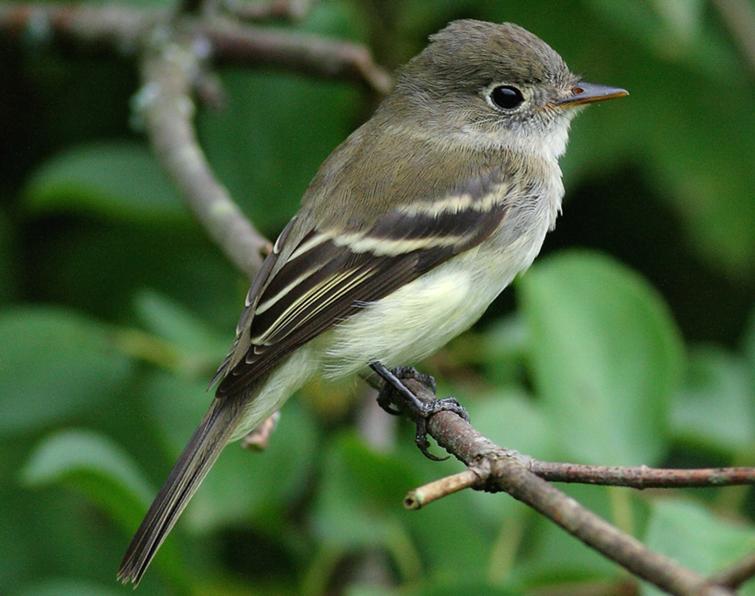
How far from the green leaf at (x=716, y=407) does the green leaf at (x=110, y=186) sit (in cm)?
168

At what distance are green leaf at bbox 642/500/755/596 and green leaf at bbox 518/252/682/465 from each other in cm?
50

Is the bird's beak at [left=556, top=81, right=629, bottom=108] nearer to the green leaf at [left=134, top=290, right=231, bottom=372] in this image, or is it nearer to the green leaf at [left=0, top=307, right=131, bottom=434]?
the green leaf at [left=134, top=290, right=231, bottom=372]

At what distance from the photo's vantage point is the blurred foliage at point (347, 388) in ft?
9.46

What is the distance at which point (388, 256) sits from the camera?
9.61 feet

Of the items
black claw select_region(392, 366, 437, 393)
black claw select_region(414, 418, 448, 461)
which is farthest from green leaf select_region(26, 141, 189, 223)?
black claw select_region(414, 418, 448, 461)

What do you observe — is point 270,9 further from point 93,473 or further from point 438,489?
point 438,489

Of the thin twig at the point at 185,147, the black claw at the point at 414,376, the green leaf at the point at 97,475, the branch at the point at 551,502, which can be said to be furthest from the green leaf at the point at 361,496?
the branch at the point at 551,502

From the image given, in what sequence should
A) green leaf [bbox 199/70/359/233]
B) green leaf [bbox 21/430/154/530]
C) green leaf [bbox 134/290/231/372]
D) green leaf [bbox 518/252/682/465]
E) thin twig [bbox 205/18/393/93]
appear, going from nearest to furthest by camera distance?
1. green leaf [bbox 21/430/154/530]
2. green leaf [bbox 518/252/682/465]
3. green leaf [bbox 134/290/231/372]
4. thin twig [bbox 205/18/393/93]
5. green leaf [bbox 199/70/359/233]

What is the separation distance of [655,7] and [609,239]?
4.20 feet

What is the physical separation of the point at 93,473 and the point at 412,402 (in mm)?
776

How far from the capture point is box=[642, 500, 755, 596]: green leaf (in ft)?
7.33

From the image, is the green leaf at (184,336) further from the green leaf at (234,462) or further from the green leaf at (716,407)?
the green leaf at (716,407)

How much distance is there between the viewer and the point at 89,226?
411 cm

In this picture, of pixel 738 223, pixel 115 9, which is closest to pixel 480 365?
pixel 738 223
